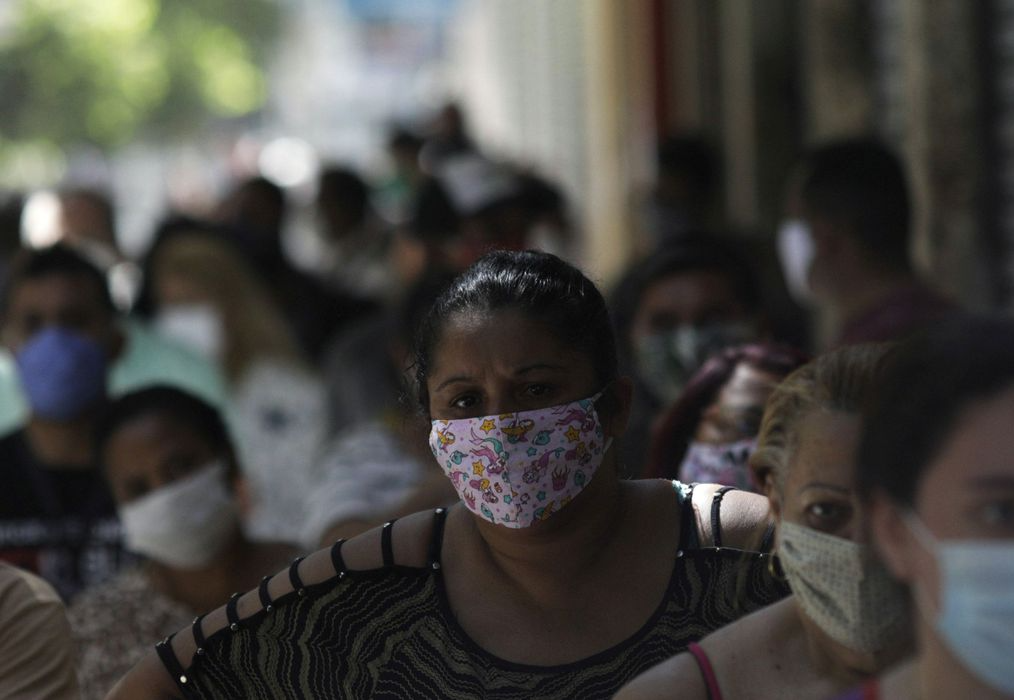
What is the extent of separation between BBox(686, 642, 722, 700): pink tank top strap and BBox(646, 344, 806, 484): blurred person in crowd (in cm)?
108

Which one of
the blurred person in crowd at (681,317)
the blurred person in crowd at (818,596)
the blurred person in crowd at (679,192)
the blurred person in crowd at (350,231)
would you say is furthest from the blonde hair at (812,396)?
the blurred person in crowd at (350,231)

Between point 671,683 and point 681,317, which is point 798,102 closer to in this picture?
point 681,317

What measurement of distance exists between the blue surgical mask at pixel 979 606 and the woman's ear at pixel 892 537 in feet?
0.22

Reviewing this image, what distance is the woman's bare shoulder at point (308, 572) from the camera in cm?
279

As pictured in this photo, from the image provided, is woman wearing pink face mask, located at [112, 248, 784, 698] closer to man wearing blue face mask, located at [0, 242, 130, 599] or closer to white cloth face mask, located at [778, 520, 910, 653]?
white cloth face mask, located at [778, 520, 910, 653]

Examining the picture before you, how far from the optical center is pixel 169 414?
4.38 meters

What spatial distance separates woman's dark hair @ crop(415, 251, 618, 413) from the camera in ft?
9.12

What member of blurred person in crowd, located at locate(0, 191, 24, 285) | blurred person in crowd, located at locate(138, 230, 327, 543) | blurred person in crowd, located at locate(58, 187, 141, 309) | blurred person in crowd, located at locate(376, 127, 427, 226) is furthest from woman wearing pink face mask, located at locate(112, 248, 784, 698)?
blurred person in crowd, located at locate(376, 127, 427, 226)

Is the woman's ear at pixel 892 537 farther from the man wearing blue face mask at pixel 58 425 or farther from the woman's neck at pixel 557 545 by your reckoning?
the man wearing blue face mask at pixel 58 425

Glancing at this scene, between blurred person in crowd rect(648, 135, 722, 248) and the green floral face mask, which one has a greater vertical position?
the green floral face mask

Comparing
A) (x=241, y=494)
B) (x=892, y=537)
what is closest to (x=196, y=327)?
(x=241, y=494)

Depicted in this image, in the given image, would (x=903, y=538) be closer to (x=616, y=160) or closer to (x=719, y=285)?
(x=719, y=285)

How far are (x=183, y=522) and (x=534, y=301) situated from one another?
1.71 m

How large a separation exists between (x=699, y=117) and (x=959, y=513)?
11108 mm
